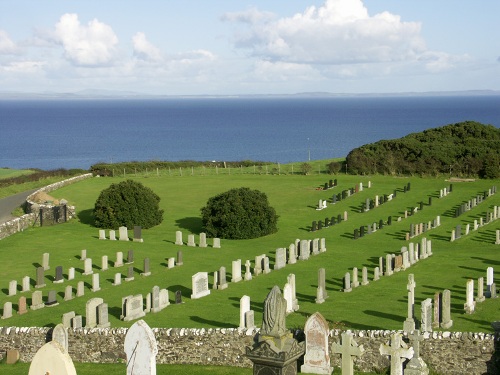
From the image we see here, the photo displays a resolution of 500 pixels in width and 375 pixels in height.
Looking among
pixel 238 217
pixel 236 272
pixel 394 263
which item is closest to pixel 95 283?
pixel 236 272

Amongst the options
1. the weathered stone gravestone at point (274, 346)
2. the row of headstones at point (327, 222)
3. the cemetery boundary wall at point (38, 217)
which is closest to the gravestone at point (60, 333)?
the weathered stone gravestone at point (274, 346)

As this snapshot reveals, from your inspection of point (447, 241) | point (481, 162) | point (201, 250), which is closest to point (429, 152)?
point (481, 162)

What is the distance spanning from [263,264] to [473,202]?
2062 cm

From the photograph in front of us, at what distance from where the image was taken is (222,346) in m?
20.7

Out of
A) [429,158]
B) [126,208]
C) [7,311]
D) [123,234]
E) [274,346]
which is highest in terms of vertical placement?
[429,158]

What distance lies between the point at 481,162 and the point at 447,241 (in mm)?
24758

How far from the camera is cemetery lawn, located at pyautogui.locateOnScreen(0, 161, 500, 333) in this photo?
82.5 feet

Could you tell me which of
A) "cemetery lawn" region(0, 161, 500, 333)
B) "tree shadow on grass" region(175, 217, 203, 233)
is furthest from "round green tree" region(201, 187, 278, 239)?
"tree shadow on grass" region(175, 217, 203, 233)

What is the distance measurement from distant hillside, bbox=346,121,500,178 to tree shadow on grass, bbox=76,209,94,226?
26.4m

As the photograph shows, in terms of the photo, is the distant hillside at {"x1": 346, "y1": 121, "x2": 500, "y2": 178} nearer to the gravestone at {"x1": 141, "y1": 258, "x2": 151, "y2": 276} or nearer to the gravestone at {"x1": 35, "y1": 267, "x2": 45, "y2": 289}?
the gravestone at {"x1": 141, "y1": 258, "x2": 151, "y2": 276}

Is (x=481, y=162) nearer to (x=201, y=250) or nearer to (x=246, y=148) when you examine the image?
(x=201, y=250)

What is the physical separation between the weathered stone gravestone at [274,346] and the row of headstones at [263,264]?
572 inches

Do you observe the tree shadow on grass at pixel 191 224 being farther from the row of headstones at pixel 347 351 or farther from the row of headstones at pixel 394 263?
the row of headstones at pixel 347 351

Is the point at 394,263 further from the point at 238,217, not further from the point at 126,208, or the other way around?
the point at 126,208
